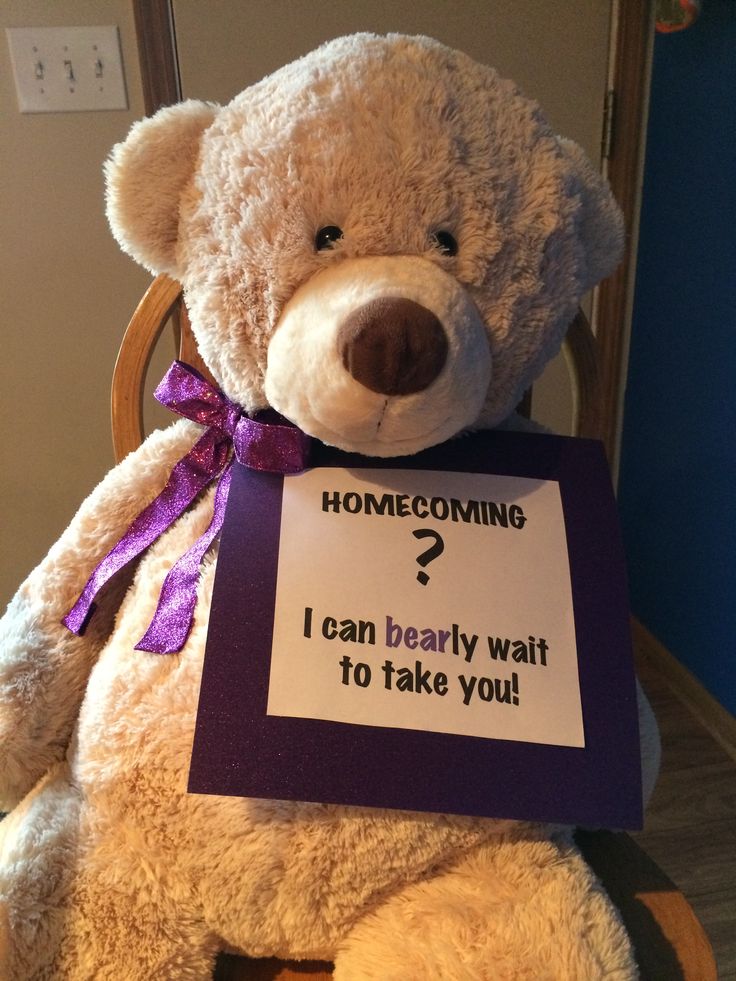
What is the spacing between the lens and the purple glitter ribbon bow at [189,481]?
1.71ft

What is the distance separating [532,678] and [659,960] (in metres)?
0.25

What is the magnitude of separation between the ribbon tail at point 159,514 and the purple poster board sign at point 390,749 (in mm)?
105

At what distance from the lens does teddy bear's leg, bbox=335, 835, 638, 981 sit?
446mm

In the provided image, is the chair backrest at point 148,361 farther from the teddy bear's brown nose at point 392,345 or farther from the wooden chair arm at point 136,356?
the teddy bear's brown nose at point 392,345

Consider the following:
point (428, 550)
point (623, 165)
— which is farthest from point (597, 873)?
point (623, 165)

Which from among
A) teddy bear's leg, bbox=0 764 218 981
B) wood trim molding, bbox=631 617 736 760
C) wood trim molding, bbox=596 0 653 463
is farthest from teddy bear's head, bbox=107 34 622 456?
wood trim molding, bbox=631 617 736 760

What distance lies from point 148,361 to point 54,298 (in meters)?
0.55

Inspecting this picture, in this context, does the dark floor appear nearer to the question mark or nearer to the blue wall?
the blue wall

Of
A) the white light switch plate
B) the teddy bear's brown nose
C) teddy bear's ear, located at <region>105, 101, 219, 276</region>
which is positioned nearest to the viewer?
the teddy bear's brown nose

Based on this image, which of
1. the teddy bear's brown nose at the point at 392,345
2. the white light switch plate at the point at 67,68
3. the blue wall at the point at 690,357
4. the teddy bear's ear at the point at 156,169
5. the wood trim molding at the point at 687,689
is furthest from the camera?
the wood trim molding at the point at 687,689

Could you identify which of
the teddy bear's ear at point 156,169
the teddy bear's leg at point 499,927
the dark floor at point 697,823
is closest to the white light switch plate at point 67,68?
the teddy bear's ear at point 156,169

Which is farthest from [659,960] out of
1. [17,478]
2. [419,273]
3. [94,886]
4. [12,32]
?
[12,32]

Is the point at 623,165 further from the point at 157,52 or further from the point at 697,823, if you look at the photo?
the point at 697,823

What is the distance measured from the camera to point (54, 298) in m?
1.19
